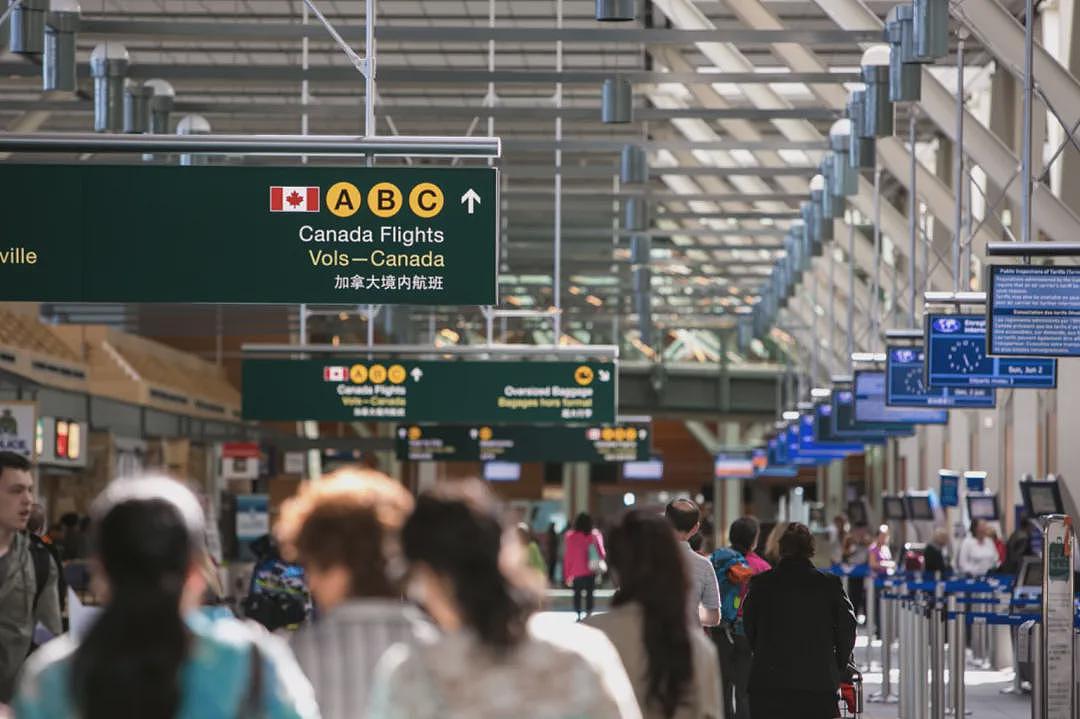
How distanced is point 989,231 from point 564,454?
10118mm

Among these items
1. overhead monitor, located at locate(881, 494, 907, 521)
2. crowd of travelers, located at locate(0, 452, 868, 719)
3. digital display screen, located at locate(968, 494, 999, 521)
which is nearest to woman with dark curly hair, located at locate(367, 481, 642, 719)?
crowd of travelers, located at locate(0, 452, 868, 719)

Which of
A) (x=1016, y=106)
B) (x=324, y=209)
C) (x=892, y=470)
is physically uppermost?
(x=1016, y=106)

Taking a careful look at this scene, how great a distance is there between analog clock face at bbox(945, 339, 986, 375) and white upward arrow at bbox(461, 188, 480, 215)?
25.9 ft

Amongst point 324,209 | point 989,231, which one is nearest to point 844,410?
point 989,231

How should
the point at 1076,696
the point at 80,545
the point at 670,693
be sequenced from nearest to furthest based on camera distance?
1. the point at 670,693
2. the point at 1076,696
3. the point at 80,545

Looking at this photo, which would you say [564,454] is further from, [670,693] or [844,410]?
[670,693]

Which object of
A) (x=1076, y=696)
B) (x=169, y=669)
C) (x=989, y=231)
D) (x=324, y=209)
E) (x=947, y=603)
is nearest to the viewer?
(x=169, y=669)

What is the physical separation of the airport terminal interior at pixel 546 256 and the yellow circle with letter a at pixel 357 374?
0.07 meters

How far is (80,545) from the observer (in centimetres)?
2588

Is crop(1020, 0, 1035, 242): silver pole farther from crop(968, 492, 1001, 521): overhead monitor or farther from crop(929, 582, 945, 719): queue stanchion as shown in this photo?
crop(968, 492, 1001, 521): overhead monitor

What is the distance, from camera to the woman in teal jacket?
372 cm

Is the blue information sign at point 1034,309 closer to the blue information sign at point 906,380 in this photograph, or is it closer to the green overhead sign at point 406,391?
the blue information sign at point 906,380

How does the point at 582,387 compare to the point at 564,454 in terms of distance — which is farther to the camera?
the point at 564,454

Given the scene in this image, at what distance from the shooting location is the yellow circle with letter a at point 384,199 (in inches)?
486
